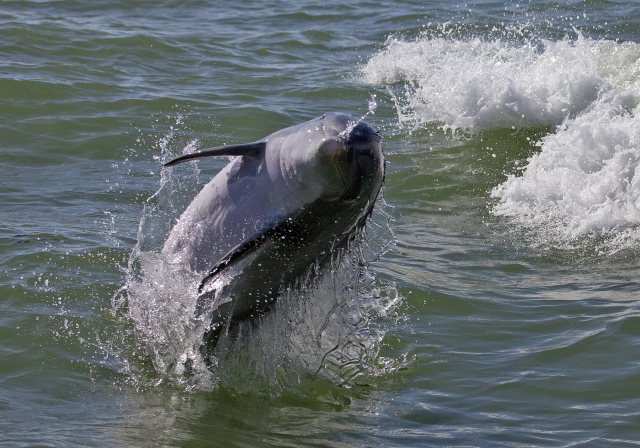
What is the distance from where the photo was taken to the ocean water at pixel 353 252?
5129 millimetres

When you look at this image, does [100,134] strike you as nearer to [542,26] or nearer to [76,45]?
[76,45]

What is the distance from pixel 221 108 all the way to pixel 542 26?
752 centimetres

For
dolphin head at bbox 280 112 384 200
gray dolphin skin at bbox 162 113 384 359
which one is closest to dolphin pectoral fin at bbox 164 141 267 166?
gray dolphin skin at bbox 162 113 384 359

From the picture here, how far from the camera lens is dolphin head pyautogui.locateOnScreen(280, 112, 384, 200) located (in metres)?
4.37

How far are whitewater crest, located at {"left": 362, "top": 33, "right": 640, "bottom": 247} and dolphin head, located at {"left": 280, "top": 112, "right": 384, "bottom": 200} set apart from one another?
4033mm

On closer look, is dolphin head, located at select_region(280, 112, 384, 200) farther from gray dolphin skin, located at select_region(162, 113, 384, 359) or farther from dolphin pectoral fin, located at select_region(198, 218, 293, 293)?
dolphin pectoral fin, located at select_region(198, 218, 293, 293)

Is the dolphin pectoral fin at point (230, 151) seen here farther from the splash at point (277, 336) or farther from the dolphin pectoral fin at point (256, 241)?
the splash at point (277, 336)

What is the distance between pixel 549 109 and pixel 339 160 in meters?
7.82

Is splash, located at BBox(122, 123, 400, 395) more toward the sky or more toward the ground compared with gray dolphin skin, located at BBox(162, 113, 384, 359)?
more toward the ground

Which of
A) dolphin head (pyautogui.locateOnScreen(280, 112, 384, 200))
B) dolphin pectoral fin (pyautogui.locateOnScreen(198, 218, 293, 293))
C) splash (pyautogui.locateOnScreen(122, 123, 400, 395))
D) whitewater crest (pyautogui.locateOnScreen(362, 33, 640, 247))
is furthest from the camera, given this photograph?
whitewater crest (pyautogui.locateOnScreen(362, 33, 640, 247))

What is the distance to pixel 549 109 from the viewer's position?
11594 millimetres

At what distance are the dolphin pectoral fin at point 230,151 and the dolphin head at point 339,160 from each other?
1.18 feet

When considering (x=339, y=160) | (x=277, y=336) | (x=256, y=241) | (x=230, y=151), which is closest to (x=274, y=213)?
(x=256, y=241)

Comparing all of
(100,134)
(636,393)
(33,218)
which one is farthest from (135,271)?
(100,134)
